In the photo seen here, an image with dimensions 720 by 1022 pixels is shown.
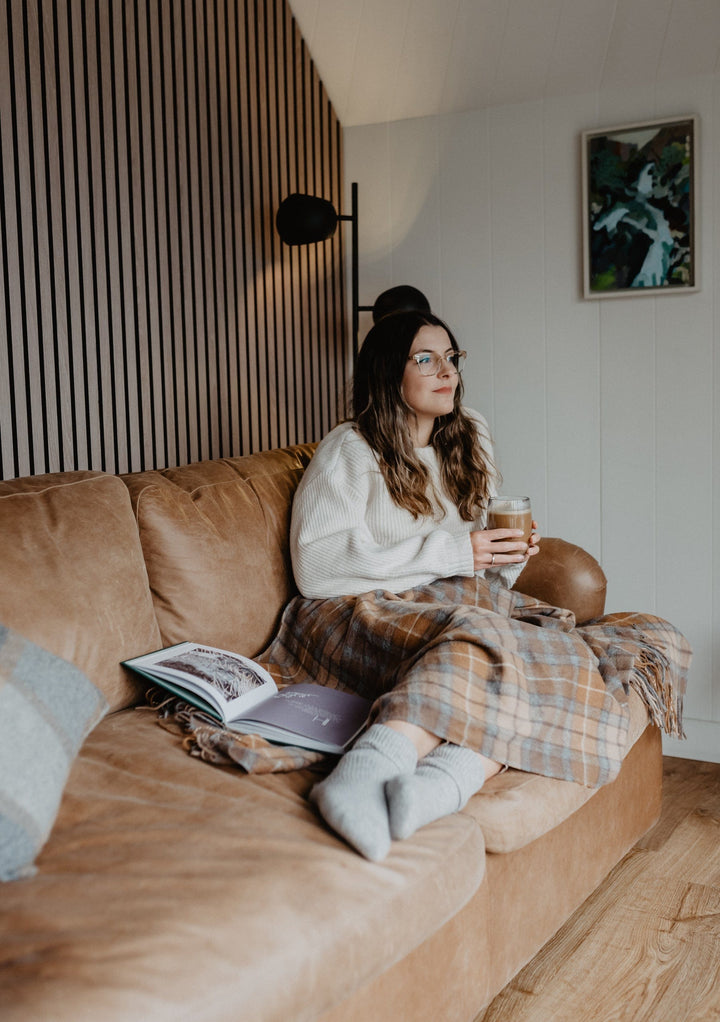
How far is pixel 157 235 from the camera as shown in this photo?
2512mm

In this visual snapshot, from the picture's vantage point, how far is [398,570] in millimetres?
2039

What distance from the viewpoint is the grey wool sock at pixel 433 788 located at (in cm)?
126

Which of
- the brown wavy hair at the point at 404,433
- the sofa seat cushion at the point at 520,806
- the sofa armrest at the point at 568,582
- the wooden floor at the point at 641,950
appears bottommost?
the wooden floor at the point at 641,950

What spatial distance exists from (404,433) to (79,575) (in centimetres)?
88

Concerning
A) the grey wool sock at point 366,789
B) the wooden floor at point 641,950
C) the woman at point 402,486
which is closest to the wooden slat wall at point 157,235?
the woman at point 402,486

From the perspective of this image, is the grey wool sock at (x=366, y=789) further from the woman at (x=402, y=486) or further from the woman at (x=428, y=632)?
the woman at (x=402, y=486)

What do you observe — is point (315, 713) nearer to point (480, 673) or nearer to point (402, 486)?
point (480, 673)

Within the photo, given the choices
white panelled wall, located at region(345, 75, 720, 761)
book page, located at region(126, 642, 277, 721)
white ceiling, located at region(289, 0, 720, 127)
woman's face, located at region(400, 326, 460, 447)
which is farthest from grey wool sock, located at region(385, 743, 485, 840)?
white ceiling, located at region(289, 0, 720, 127)

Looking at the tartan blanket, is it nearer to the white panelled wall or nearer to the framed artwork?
the white panelled wall

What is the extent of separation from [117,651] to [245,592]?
36cm

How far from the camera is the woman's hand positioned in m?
2.05

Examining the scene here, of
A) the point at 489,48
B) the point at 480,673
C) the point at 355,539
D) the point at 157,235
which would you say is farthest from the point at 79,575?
the point at 489,48

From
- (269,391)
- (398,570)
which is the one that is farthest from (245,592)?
(269,391)

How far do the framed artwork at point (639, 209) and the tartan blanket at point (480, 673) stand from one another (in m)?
1.18
